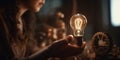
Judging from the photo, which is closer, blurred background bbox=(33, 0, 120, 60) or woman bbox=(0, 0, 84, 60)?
woman bbox=(0, 0, 84, 60)

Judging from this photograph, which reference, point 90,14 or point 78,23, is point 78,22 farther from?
point 90,14

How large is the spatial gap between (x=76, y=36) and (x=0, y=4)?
541mm

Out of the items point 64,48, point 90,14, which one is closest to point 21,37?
point 64,48

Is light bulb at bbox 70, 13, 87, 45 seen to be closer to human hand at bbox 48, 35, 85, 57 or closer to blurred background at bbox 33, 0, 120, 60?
human hand at bbox 48, 35, 85, 57

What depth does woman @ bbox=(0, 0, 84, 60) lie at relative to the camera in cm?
154

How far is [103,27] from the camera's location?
1858 mm

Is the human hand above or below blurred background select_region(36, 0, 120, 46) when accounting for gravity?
below

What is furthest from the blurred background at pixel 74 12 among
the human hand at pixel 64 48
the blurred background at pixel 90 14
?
the human hand at pixel 64 48

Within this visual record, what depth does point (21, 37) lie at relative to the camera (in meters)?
1.75

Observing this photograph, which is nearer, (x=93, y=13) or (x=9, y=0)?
(x=9, y=0)

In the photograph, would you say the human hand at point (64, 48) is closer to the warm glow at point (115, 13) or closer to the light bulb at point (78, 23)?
the light bulb at point (78, 23)

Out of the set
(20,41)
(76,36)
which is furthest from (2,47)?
(76,36)

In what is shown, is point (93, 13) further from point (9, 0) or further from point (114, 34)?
point (9, 0)

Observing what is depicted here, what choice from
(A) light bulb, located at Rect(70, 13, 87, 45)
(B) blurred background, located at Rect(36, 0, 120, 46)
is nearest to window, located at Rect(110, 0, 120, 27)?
(B) blurred background, located at Rect(36, 0, 120, 46)
